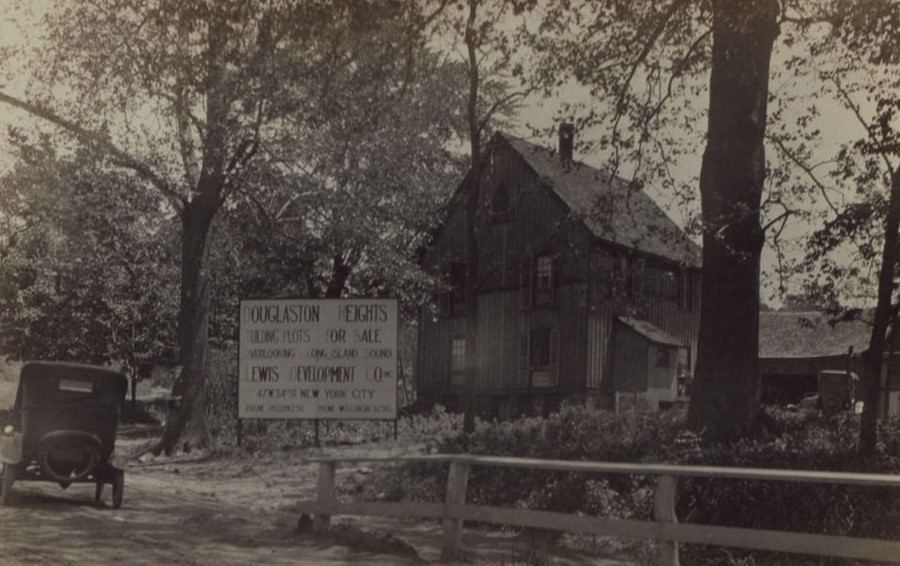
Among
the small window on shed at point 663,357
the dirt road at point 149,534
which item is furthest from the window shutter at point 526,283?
the dirt road at point 149,534

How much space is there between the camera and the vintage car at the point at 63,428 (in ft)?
40.0

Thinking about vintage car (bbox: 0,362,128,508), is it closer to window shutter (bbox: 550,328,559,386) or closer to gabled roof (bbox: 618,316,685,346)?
window shutter (bbox: 550,328,559,386)

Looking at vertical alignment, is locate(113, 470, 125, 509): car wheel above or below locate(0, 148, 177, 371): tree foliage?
below

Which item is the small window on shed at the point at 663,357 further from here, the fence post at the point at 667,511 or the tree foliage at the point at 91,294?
the fence post at the point at 667,511

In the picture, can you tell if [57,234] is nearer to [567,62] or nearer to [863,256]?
[567,62]

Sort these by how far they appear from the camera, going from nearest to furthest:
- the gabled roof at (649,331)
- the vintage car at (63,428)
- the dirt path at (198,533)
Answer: the dirt path at (198,533), the vintage car at (63,428), the gabled roof at (649,331)

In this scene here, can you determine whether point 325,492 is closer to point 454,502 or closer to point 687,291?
point 454,502

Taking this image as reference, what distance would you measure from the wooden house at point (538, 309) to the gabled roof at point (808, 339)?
8.47 metres

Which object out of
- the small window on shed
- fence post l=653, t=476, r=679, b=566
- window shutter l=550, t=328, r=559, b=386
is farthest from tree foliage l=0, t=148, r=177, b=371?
fence post l=653, t=476, r=679, b=566

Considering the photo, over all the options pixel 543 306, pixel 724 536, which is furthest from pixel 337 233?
pixel 724 536

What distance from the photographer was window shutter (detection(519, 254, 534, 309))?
3744 cm

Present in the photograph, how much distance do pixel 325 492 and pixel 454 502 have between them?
6.80 feet

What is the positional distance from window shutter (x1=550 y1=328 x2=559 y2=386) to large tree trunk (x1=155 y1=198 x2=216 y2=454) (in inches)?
596

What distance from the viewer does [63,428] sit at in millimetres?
12703
